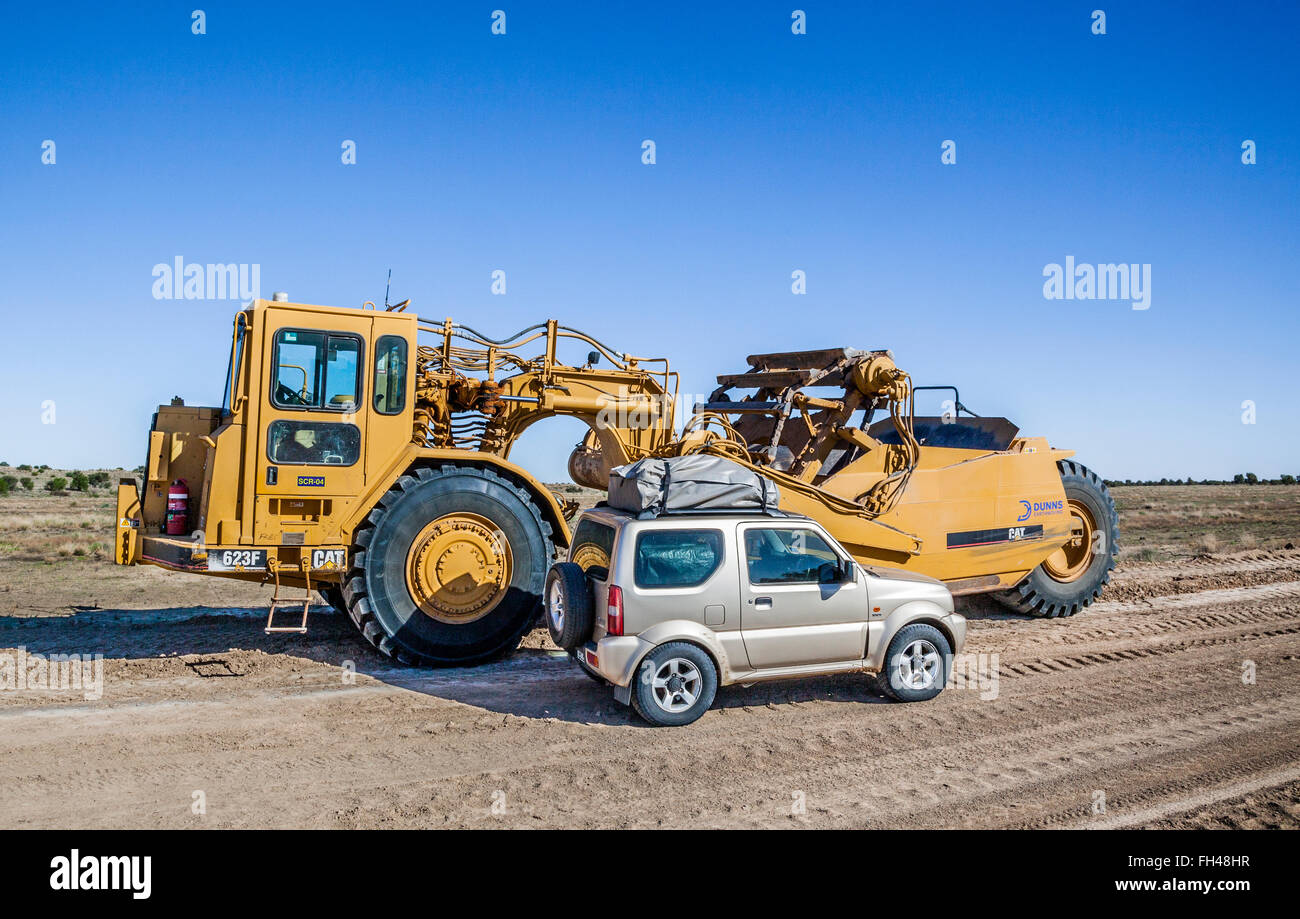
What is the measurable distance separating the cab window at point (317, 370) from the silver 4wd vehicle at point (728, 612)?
3.03 metres

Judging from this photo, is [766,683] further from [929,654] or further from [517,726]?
[517,726]

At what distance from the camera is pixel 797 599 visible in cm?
798

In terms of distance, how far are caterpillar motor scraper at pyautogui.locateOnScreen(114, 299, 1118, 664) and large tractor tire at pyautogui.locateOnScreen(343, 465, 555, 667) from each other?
2 cm

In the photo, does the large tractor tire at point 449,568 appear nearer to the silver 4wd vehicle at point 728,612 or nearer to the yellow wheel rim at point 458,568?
the yellow wheel rim at point 458,568

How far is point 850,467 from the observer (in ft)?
38.1

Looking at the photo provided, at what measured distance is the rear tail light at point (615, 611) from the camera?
24.5ft

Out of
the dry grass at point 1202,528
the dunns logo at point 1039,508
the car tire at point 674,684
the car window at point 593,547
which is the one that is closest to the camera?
the car tire at point 674,684

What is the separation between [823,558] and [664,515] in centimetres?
149

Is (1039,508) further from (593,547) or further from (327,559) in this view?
(327,559)

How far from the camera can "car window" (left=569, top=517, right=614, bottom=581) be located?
811 cm

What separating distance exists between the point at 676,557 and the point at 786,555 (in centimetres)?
106
